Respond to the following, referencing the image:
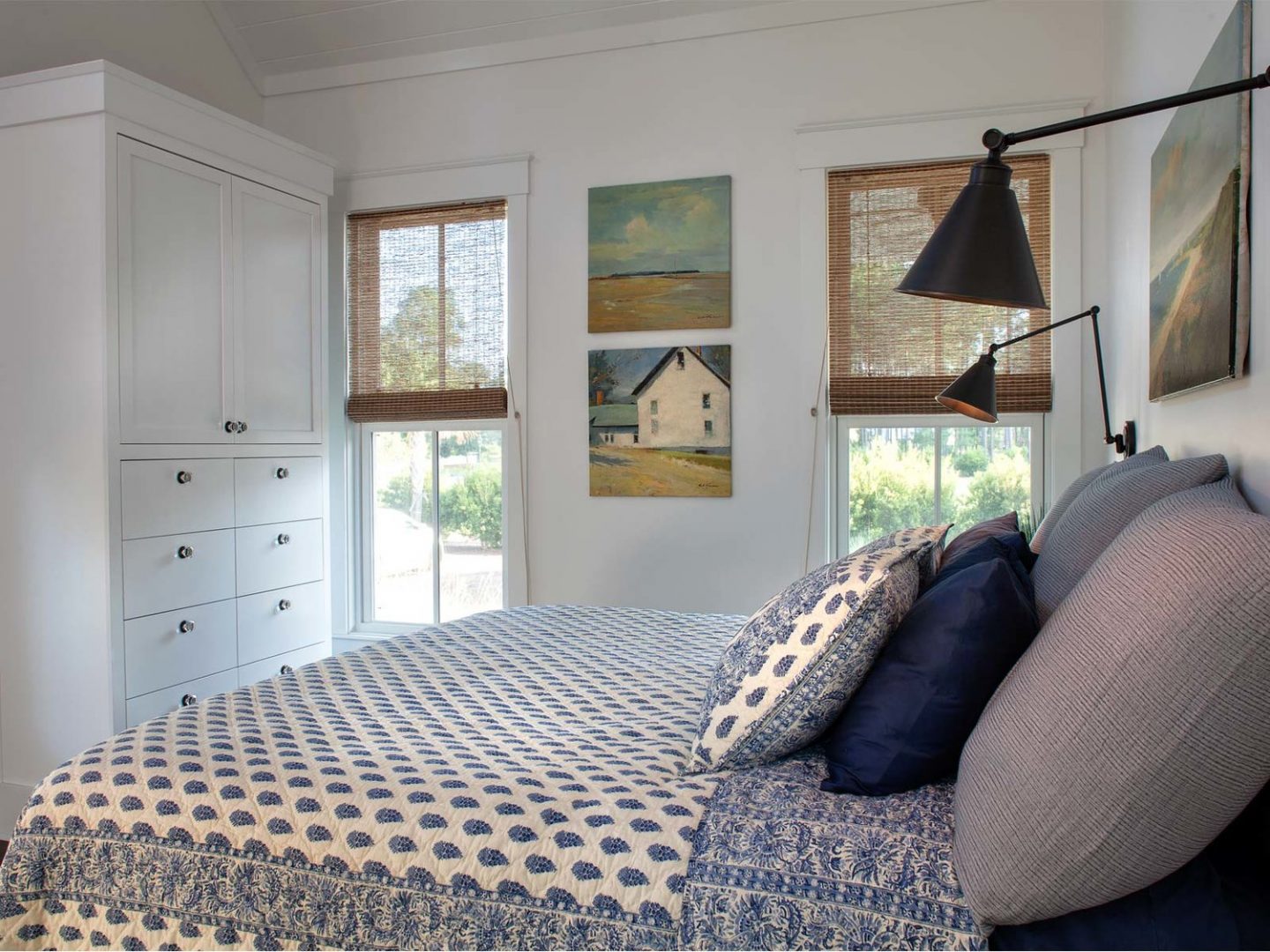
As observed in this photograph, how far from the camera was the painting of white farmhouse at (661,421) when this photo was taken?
3.47 m

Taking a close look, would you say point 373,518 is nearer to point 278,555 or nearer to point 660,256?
point 278,555

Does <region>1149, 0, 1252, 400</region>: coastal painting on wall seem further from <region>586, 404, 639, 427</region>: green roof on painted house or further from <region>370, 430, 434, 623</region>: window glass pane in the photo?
<region>370, 430, 434, 623</region>: window glass pane

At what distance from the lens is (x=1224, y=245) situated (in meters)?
1.55

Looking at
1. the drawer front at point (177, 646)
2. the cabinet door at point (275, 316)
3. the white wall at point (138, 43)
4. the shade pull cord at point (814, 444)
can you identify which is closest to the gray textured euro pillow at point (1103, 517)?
the shade pull cord at point (814, 444)

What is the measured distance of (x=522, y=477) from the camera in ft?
12.3

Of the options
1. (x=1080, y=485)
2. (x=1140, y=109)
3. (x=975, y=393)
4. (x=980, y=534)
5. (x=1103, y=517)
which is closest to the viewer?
(x=1140, y=109)

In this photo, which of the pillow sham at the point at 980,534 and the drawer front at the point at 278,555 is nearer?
the pillow sham at the point at 980,534

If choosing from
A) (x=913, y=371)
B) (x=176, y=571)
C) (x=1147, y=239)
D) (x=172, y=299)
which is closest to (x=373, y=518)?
(x=176, y=571)

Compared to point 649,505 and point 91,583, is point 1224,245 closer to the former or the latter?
point 649,505

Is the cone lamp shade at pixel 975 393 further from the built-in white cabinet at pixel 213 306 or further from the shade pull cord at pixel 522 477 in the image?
the built-in white cabinet at pixel 213 306

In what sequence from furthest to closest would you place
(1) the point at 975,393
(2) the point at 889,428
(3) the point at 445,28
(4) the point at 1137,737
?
(3) the point at 445,28 < (2) the point at 889,428 < (1) the point at 975,393 < (4) the point at 1137,737

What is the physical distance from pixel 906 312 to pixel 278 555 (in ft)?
8.09

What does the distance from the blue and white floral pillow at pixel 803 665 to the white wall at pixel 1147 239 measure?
1.88ft

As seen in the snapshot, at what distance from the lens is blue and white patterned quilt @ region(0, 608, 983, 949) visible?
3.70 ft
